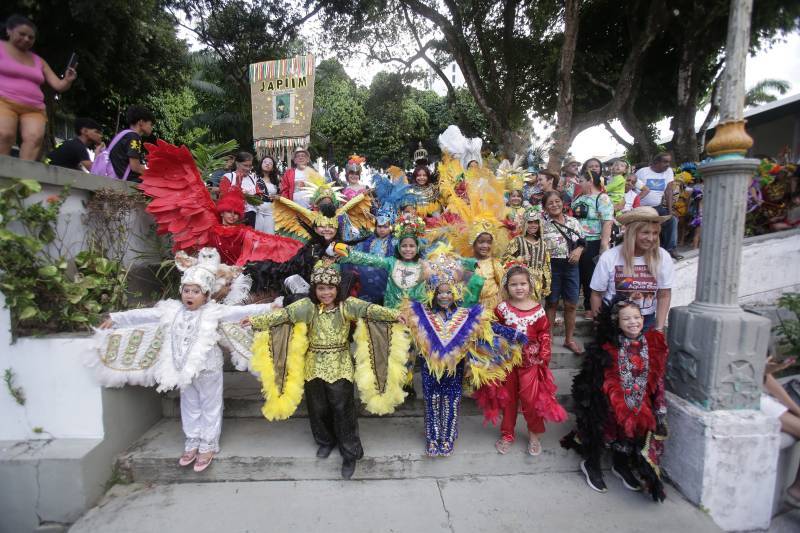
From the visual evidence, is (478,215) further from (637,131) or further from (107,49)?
(637,131)

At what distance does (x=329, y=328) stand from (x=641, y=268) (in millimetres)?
2692

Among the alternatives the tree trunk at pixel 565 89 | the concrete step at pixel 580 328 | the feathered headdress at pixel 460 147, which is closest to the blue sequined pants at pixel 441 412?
the concrete step at pixel 580 328

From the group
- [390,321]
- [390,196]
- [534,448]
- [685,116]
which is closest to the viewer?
[390,321]

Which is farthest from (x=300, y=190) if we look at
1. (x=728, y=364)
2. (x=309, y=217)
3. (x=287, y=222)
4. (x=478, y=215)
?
(x=728, y=364)

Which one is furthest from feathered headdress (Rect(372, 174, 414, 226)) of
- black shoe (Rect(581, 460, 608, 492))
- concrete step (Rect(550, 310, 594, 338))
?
black shoe (Rect(581, 460, 608, 492))

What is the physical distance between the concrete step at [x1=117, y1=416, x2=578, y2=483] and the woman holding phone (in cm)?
284

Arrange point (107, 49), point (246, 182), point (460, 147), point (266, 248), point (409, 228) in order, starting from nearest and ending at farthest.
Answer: point (409, 228), point (266, 248), point (246, 182), point (460, 147), point (107, 49)

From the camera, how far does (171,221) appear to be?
169 inches

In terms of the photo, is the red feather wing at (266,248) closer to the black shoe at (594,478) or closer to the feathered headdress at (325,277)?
the feathered headdress at (325,277)

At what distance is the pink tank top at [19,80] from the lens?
3525mm

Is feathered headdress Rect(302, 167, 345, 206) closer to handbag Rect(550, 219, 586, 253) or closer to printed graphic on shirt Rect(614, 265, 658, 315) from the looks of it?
handbag Rect(550, 219, 586, 253)

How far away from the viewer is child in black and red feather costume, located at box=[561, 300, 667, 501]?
3.05 meters

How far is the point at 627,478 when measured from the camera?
3.18 meters

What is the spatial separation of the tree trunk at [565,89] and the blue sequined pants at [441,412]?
8.11 meters
